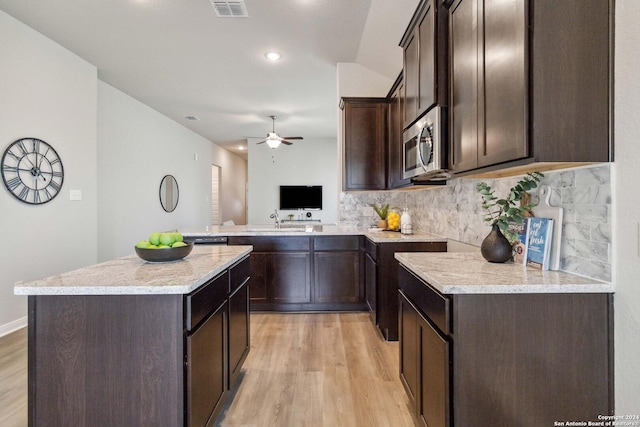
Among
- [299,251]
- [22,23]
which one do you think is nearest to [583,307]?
[299,251]

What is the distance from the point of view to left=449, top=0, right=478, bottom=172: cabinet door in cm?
155

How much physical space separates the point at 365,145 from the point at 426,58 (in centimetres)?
181

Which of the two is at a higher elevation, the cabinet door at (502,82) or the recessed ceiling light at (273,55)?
the recessed ceiling light at (273,55)

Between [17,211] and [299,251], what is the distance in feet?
8.71

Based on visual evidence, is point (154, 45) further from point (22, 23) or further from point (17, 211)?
point (17, 211)

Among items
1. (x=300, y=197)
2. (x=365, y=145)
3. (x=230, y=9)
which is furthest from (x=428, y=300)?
(x=300, y=197)

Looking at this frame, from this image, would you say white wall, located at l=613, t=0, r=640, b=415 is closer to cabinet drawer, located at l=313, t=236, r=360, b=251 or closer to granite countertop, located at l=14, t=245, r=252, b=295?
granite countertop, located at l=14, t=245, r=252, b=295

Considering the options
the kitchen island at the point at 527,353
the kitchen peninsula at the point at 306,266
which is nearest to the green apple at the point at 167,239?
the kitchen island at the point at 527,353

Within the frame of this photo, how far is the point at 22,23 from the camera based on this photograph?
313 cm

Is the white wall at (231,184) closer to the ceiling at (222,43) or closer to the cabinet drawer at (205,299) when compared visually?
the ceiling at (222,43)

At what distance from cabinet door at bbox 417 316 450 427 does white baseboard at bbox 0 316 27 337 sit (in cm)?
354

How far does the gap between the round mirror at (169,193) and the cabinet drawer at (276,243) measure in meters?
3.25

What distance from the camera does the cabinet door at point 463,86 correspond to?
5.09ft

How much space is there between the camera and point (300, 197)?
8148mm
